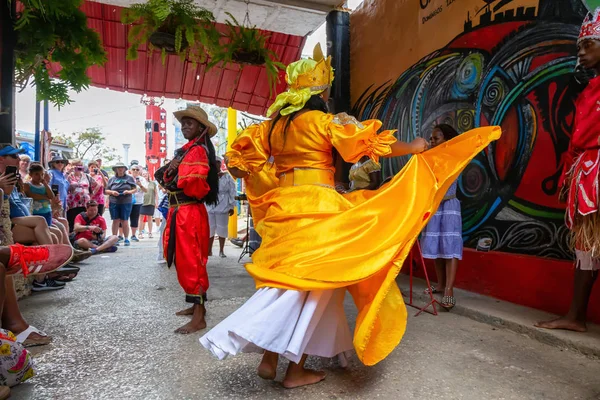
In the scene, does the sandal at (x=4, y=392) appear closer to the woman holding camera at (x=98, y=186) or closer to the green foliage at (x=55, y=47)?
the green foliage at (x=55, y=47)

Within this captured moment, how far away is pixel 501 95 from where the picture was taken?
4109 millimetres

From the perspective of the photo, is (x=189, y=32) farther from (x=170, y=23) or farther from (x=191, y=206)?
(x=191, y=206)

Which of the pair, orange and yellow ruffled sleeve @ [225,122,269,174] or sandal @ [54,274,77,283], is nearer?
orange and yellow ruffled sleeve @ [225,122,269,174]

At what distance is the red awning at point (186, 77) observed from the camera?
28.3 ft

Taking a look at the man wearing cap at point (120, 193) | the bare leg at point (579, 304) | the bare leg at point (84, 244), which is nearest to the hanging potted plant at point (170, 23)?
the bare leg at point (84, 244)

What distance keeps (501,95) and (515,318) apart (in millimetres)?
2180

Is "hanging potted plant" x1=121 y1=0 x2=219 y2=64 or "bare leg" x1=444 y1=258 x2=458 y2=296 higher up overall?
"hanging potted plant" x1=121 y1=0 x2=219 y2=64

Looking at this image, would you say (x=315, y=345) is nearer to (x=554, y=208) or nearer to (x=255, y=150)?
(x=255, y=150)

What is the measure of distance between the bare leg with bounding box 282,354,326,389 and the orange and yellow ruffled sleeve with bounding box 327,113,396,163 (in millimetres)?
1215

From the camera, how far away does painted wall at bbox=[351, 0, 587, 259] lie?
3.49m

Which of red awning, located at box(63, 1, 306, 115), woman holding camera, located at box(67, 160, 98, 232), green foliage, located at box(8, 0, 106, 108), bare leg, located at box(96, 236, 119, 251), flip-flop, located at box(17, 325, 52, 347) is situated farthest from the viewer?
red awning, located at box(63, 1, 306, 115)

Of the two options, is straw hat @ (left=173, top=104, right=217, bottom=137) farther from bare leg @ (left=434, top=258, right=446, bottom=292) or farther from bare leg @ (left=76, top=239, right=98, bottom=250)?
bare leg @ (left=76, top=239, right=98, bottom=250)

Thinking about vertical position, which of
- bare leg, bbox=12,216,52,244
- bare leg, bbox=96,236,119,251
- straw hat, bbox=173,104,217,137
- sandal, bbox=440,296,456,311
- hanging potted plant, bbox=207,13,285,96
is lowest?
sandal, bbox=440,296,456,311

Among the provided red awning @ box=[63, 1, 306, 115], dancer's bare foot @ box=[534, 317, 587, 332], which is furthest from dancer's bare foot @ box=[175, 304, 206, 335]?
red awning @ box=[63, 1, 306, 115]
